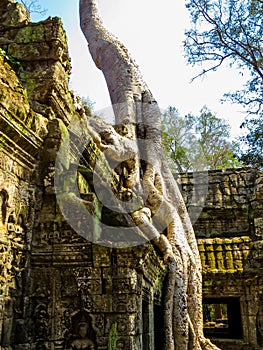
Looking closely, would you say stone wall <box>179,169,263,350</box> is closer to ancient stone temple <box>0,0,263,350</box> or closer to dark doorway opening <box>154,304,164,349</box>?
dark doorway opening <box>154,304,164,349</box>

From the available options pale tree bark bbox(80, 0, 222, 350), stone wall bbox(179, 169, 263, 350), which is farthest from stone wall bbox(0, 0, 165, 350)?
stone wall bbox(179, 169, 263, 350)

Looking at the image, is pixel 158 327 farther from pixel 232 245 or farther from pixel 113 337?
pixel 232 245

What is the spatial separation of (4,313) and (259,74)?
6.41 meters

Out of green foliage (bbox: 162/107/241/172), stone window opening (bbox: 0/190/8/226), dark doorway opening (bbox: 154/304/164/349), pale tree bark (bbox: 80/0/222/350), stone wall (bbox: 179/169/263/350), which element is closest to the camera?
stone window opening (bbox: 0/190/8/226)

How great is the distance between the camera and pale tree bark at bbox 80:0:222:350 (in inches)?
201

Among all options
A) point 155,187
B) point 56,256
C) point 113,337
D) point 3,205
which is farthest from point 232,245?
point 3,205

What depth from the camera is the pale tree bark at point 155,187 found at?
511 cm

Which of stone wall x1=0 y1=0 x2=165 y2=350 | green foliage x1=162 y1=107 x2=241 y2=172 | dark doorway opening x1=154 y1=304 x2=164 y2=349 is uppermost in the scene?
green foliage x1=162 y1=107 x2=241 y2=172

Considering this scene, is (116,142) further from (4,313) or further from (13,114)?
Result: (4,313)

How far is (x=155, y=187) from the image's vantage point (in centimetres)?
681

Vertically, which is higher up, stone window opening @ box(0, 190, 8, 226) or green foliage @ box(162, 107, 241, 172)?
green foliage @ box(162, 107, 241, 172)

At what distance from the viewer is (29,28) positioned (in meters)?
4.99

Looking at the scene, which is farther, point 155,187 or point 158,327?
point 155,187

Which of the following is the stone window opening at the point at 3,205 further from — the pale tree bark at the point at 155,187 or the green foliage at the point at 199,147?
the green foliage at the point at 199,147
